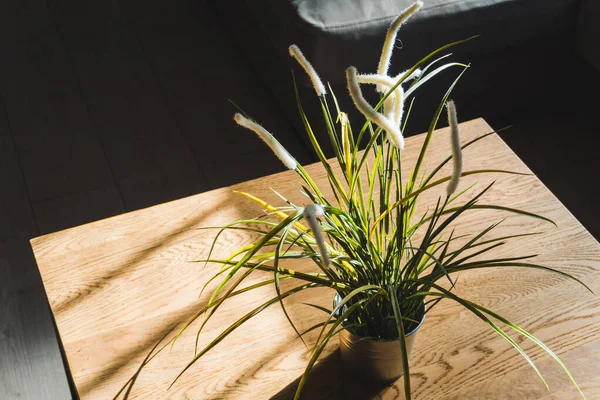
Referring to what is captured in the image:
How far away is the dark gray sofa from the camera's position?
1.68 m

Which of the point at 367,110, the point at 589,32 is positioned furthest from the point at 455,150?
the point at 589,32

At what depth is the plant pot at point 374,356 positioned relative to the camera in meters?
0.92

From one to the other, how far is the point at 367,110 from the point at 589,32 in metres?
1.44

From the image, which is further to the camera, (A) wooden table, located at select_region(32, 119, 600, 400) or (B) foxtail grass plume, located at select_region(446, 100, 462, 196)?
(A) wooden table, located at select_region(32, 119, 600, 400)

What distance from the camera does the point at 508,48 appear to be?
1.90 m

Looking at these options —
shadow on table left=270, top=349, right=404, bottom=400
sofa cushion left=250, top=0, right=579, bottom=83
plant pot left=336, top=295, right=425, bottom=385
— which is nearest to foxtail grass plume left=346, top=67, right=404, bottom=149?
plant pot left=336, top=295, right=425, bottom=385

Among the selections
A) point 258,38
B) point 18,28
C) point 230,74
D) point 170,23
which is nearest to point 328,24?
point 258,38

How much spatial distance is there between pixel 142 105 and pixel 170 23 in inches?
17.5

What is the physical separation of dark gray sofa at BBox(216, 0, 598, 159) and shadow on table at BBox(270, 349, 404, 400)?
2.78 ft

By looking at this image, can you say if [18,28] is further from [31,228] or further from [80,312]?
[80,312]

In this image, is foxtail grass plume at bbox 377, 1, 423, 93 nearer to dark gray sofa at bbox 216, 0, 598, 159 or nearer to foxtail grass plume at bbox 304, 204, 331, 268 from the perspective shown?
foxtail grass plume at bbox 304, 204, 331, 268

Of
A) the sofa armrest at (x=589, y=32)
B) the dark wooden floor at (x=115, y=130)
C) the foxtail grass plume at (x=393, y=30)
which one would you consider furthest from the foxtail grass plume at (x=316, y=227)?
the sofa armrest at (x=589, y=32)

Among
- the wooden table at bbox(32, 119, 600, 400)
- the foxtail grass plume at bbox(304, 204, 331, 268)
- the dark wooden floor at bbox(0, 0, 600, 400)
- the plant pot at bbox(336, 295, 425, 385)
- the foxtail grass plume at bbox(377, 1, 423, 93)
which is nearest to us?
the foxtail grass plume at bbox(304, 204, 331, 268)

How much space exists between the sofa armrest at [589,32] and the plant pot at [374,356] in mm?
1255
